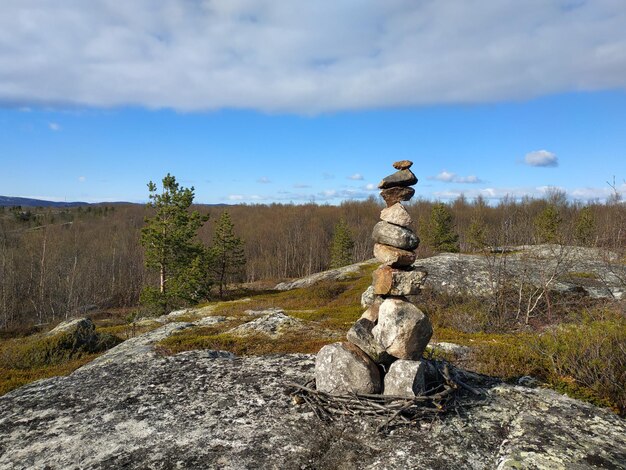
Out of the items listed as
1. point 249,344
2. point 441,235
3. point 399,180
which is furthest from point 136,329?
point 441,235

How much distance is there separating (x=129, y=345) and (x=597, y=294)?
23.0 metres

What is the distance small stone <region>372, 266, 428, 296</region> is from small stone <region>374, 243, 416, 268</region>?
14 cm

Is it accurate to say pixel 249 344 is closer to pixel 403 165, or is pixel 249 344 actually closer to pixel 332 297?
pixel 403 165

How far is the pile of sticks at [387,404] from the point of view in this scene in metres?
5.96

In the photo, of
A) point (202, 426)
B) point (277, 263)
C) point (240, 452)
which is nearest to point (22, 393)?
point (202, 426)

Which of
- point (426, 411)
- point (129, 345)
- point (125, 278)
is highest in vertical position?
point (426, 411)

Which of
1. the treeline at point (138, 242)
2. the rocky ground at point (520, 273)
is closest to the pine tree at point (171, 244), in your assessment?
the treeline at point (138, 242)

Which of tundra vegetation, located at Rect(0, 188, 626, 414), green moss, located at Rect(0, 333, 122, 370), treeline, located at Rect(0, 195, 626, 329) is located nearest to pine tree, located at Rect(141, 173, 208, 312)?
tundra vegetation, located at Rect(0, 188, 626, 414)

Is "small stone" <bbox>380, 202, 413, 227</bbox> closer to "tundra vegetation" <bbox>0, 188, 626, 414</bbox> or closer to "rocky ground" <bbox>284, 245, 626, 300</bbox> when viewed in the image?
"tundra vegetation" <bbox>0, 188, 626, 414</bbox>

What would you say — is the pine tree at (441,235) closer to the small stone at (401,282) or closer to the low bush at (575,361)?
the low bush at (575,361)

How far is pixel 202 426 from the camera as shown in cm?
599

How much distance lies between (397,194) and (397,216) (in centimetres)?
43

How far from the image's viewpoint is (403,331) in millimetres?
6656

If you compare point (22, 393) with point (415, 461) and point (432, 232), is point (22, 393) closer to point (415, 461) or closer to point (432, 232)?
point (415, 461)
